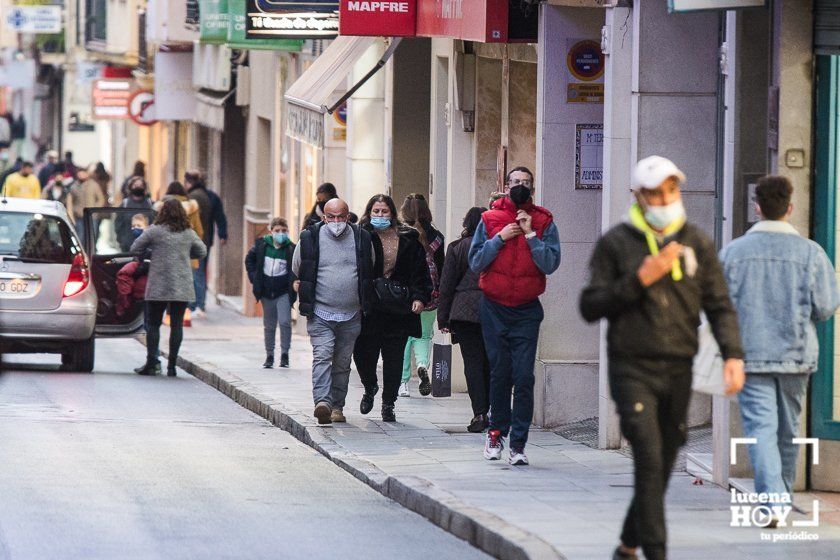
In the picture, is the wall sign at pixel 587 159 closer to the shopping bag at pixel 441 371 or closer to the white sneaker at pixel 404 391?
the shopping bag at pixel 441 371

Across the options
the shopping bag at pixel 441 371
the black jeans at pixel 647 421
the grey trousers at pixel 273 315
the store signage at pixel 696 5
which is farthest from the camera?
the grey trousers at pixel 273 315

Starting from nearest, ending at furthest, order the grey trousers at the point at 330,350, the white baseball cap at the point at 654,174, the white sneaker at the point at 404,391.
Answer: the white baseball cap at the point at 654,174
the grey trousers at the point at 330,350
the white sneaker at the point at 404,391

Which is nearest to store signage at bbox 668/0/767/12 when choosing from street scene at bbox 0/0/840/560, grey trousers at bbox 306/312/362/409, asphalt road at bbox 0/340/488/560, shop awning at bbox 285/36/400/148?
street scene at bbox 0/0/840/560

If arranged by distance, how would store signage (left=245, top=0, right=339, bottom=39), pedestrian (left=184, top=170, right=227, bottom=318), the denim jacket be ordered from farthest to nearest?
pedestrian (left=184, top=170, right=227, bottom=318), store signage (left=245, top=0, right=339, bottom=39), the denim jacket

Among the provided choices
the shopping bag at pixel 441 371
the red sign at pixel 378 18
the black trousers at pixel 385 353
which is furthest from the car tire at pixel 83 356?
the black trousers at pixel 385 353

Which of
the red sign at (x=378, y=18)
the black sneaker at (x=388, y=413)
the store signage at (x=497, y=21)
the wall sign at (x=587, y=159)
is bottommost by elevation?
the black sneaker at (x=388, y=413)

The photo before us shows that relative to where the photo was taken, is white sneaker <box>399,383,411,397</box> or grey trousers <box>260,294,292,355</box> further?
grey trousers <box>260,294,292,355</box>

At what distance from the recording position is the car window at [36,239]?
19.9m

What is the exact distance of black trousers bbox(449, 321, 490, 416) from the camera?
1462 centimetres

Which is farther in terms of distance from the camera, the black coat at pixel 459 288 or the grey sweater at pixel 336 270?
the grey sweater at pixel 336 270

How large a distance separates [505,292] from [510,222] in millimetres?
435

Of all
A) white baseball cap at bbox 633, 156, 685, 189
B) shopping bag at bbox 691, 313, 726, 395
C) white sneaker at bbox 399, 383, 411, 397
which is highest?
white baseball cap at bbox 633, 156, 685, 189

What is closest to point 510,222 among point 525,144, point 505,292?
point 505,292

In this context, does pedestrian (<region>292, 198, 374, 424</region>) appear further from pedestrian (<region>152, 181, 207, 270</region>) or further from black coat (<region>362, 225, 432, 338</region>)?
pedestrian (<region>152, 181, 207, 270</region>)
